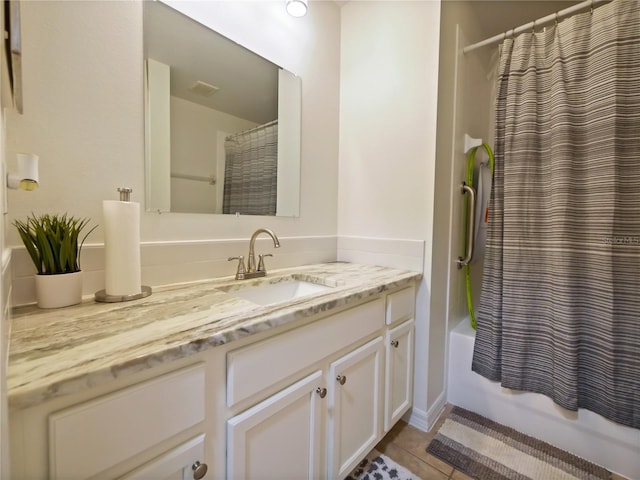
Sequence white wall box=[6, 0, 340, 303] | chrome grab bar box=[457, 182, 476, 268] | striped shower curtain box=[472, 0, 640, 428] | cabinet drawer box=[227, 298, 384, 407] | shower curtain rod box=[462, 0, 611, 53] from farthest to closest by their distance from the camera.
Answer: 1. chrome grab bar box=[457, 182, 476, 268]
2. shower curtain rod box=[462, 0, 611, 53]
3. striped shower curtain box=[472, 0, 640, 428]
4. white wall box=[6, 0, 340, 303]
5. cabinet drawer box=[227, 298, 384, 407]

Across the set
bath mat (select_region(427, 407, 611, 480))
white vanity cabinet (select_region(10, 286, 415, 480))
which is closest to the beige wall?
white vanity cabinet (select_region(10, 286, 415, 480))

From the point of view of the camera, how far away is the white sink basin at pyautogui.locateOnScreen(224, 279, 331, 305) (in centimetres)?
118

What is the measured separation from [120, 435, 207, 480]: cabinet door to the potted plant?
1.73ft

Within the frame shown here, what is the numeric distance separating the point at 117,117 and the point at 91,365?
850 mm

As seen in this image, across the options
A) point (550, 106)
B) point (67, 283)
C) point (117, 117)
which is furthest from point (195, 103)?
point (550, 106)

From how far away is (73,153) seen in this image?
0.88 meters

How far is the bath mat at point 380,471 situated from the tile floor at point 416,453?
0.03 meters

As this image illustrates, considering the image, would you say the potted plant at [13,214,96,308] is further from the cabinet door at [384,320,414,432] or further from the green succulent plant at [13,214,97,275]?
the cabinet door at [384,320,414,432]

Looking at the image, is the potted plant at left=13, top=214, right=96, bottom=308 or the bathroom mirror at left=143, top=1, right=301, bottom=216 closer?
the potted plant at left=13, top=214, right=96, bottom=308

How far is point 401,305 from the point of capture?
1350 millimetres

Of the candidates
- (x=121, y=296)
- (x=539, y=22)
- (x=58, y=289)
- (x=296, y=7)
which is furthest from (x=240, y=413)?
(x=539, y=22)

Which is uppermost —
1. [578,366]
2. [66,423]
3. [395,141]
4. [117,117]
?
[395,141]

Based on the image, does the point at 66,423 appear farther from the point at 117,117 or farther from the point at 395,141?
the point at 395,141

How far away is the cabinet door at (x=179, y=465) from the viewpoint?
1.84 feet
